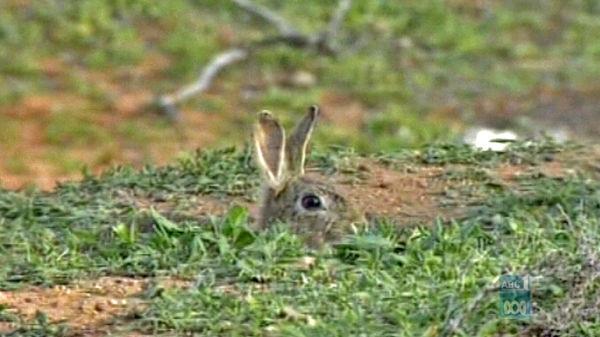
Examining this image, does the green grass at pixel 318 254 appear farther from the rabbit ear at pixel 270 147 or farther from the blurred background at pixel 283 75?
the blurred background at pixel 283 75

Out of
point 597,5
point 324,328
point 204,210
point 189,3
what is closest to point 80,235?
point 204,210

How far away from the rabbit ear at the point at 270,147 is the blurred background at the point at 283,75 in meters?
5.09

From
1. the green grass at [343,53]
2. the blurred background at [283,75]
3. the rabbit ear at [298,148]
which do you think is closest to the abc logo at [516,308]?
the rabbit ear at [298,148]

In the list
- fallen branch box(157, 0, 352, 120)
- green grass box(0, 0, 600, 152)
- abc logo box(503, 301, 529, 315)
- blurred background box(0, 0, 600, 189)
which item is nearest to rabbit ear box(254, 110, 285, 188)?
abc logo box(503, 301, 529, 315)

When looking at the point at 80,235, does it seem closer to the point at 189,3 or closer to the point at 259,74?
the point at 259,74

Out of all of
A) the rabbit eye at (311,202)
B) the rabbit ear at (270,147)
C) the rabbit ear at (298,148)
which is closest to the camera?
the rabbit eye at (311,202)

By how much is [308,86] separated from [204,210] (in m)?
7.58

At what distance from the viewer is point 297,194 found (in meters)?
6.87

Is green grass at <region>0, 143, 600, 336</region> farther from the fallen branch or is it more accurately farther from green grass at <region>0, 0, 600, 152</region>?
the fallen branch

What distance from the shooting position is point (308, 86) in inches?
568

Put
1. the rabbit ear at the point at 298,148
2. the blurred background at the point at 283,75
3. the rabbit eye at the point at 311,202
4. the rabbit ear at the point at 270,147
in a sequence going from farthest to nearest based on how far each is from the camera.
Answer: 1. the blurred background at the point at 283,75
2. the rabbit ear at the point at 298,148
3. the rabbit ear at the point at 270,147
4. the rabbit eye at the point at 311,202

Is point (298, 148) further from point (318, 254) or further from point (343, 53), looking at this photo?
point (343, 53)

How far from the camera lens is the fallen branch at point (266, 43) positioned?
1418 centimetres

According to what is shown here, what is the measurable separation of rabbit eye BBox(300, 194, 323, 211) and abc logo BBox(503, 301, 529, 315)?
5.41 feet
